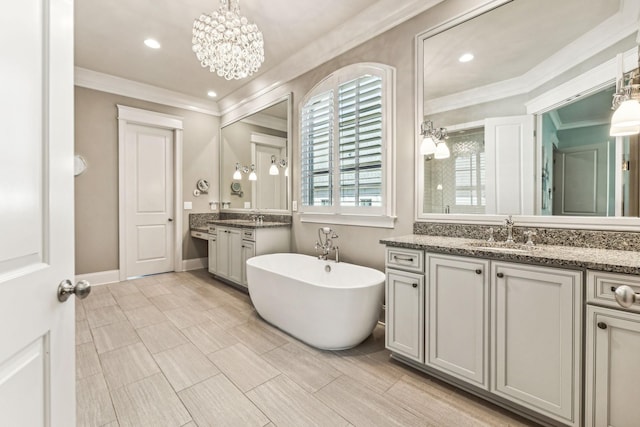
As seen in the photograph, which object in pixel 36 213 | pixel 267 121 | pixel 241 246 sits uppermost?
pixel 267 121

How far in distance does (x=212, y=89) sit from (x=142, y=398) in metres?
4.18

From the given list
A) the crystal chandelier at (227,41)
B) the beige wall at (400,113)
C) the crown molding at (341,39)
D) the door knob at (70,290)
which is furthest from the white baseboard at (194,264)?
the door knob at (70,290)

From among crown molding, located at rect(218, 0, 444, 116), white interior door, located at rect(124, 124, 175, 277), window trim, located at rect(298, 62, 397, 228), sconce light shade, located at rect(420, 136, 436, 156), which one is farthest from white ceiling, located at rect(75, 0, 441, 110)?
sconce light shade, located at rect(420, 136, 436, 156)

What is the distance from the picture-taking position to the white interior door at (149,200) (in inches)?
169

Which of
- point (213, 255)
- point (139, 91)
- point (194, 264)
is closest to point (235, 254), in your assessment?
point (213, 255)

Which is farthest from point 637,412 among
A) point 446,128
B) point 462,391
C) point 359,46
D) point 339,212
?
point 359,46

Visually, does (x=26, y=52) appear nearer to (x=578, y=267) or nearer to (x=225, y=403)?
(x=225, y=403)

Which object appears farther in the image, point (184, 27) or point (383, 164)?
point (184, 27)

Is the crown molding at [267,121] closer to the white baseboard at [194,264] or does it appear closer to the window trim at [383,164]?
the window trim at [383,164]

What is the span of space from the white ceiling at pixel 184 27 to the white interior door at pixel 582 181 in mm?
1593

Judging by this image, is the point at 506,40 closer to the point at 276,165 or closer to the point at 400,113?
the point at 400,113

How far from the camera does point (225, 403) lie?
1663 mm

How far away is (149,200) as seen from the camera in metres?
4.47

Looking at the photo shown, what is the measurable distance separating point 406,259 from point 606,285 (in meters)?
0.97
